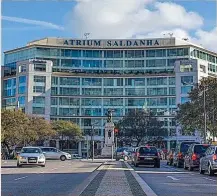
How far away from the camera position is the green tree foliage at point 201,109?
53.8 meters

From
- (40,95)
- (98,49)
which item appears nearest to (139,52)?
(98,49)

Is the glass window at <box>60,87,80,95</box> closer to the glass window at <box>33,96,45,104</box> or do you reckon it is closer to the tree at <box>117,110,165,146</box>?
the glass window at <box>33,96,45,104</box>

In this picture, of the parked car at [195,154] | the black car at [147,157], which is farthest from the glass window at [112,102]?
the parked car at [195,154]

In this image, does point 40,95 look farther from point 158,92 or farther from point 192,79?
point 192,79

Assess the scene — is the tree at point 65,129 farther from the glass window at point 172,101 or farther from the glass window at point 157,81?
the glass window at point 172,101

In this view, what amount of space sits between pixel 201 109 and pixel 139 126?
43.0 meters

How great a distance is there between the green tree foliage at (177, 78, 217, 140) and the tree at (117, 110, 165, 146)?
39.3 m

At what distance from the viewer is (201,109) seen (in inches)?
2158

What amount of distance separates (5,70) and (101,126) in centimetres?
2975

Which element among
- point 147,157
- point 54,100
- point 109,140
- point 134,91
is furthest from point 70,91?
point 147,157

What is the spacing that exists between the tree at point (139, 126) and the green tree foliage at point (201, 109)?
39300mm

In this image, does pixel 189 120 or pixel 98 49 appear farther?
pixel 98 49

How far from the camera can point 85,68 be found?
121062 mm

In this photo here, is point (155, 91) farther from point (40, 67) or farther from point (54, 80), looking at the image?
point (40, 67)
